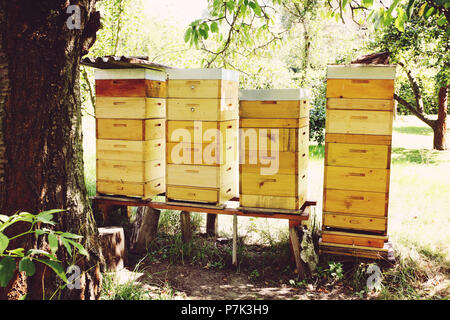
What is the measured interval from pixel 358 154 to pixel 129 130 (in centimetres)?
227

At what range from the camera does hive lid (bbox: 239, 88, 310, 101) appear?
4055 millimetres

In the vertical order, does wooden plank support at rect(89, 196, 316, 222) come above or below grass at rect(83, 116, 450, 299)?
above

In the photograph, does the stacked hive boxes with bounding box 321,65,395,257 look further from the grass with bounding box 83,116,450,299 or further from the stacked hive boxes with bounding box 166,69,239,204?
the stacked hive boxes with bounding box 166,69,239,204

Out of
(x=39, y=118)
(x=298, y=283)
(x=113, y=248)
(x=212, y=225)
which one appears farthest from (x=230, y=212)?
(x=39, y=118)

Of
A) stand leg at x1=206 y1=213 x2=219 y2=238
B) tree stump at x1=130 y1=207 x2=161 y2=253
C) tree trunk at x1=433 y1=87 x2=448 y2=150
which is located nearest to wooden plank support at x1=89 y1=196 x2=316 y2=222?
tree stump at x1=130 y1=207 x2=161 y2=253

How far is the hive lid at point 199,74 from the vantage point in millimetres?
4188

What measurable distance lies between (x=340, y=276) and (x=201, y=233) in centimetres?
193

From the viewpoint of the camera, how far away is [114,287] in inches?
149

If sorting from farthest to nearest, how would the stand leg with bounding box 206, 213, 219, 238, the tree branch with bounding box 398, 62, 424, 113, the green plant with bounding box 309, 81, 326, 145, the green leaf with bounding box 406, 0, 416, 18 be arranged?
the green plant with bounding box 309, 81, 326, 145, the tree branch with bounding box 398, 62, 424, 113, the stand leg with bounding box 206, 213, 219, 238, the green leaf with bounding box 406, 0, 416, 18

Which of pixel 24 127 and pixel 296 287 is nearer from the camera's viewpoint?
pixel 24 127

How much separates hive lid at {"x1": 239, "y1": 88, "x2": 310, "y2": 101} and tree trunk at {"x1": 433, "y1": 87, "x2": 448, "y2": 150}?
8.95 metres

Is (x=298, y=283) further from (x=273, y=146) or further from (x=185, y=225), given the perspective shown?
(x=185, y=225)

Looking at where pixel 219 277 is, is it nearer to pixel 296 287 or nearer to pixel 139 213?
pixel 296 287

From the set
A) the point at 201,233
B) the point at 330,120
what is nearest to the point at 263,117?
the point at 330,120
